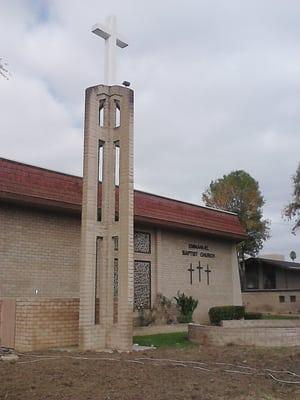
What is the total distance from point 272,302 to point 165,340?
22.5 m

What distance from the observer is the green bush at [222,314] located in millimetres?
→ 21425

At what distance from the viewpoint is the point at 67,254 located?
1750 centimetres

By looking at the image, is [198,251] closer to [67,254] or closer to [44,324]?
[67,254]

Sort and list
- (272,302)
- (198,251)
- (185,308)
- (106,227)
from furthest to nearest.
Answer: (272,302) < (198,251) < (185,308) < (106,227)

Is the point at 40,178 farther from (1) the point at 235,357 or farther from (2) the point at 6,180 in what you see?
(1) the point at 235,357

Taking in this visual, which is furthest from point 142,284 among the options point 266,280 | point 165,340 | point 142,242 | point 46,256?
point 266,280

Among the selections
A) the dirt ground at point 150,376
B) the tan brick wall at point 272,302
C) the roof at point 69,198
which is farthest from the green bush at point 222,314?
the tan brick wall at point 272,302

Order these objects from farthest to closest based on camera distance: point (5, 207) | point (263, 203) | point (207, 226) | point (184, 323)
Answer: point (263, 203), point (207, 226), point (184, 323), point (5, 207)

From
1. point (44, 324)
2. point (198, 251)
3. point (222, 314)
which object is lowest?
point (44, 324)

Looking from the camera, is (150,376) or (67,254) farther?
(67,254)

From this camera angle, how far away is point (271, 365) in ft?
34.9

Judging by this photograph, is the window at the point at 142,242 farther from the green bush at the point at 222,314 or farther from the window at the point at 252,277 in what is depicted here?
the window at the point at 252,277

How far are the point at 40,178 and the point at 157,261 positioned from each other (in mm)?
6535

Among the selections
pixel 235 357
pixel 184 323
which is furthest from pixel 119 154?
pixel 184 323
